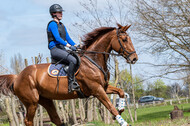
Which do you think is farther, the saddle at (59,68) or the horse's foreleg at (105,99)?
the saddle at (59,68)

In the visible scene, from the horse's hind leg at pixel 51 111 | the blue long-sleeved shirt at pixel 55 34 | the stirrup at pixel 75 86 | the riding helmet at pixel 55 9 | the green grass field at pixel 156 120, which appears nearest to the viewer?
the stirrup at pixel 75 86

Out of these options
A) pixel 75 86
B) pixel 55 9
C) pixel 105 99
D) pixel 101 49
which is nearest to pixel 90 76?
pixel 75 86

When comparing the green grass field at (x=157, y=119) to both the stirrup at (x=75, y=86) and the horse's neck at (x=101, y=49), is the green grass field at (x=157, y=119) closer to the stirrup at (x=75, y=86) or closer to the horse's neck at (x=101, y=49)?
the horse's neck at (x=101, y=49)

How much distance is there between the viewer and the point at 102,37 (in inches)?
254

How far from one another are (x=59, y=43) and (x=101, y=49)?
107 cm

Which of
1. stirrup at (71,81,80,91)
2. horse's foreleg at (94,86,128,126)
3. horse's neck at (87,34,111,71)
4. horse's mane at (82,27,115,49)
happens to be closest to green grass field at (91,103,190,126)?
horse's foreleg at (94,86,128,126)

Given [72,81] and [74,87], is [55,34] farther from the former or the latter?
[74,87]

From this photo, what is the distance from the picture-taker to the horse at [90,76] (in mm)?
6051

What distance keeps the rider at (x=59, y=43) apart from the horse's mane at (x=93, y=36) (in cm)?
→ 30

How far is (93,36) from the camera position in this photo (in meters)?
6.55

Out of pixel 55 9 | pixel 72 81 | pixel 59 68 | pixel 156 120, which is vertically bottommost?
pixel 156 120

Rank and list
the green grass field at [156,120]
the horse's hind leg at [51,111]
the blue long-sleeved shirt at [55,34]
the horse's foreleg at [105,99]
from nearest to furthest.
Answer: the horse's foreleg at [105,99], the blue long-sleeved shirt at [55,34], the horse's hind leg at [51,111], the green grass field at [156,120]

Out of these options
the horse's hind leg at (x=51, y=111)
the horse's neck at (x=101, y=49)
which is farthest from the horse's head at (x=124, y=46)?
the horse's hind leg at (x=51, y=111)

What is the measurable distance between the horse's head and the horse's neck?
154 millimetres
